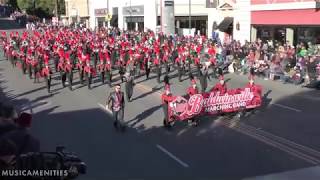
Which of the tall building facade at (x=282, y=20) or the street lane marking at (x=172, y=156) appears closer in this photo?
the street lane marking at (x=172, y=156)

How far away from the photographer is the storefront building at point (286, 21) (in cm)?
3281

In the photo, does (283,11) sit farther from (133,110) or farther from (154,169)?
(154,169)

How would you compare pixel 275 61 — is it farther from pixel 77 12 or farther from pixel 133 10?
pixel 77 12

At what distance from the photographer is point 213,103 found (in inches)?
706

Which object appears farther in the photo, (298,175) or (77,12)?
(77,12)

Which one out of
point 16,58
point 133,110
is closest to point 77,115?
point 133,110

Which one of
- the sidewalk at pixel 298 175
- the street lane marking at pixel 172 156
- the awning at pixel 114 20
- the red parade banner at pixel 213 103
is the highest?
the awning at pixel 114 20

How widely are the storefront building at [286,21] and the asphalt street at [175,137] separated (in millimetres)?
Result: 9901

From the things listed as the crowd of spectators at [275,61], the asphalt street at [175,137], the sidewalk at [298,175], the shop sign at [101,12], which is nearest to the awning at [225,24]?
the crowd of spectators at [275,61]

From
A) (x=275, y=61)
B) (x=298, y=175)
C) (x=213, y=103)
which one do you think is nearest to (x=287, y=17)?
(x=275, y=61)

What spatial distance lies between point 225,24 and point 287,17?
32.4 ft

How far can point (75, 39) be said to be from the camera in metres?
38.0

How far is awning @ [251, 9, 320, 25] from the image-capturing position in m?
32.5

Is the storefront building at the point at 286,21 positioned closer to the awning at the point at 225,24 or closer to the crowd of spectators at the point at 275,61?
the crowd of spectators at the point at 275,61
